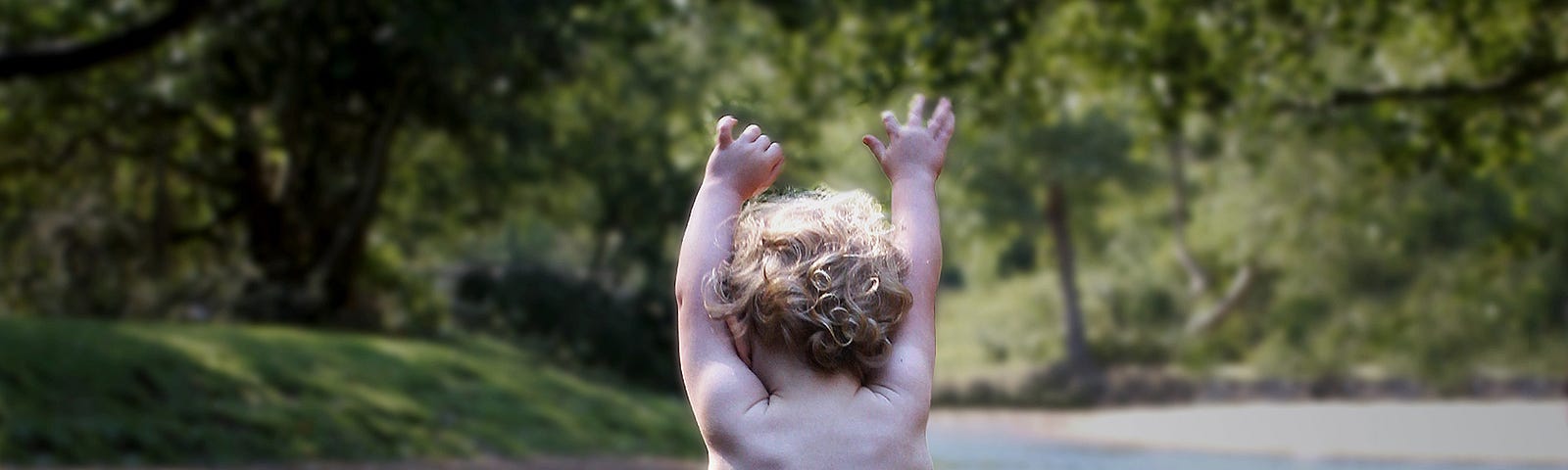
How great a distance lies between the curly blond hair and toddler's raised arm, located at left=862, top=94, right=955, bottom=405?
0.08ft

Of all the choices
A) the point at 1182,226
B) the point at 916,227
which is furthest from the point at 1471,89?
the point at 1182,226

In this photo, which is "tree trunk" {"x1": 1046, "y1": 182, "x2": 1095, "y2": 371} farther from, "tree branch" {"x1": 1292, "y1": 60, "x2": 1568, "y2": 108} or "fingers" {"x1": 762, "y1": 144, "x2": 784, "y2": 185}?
"fingers" {"x1": 762, "y1": 144, "x2": 784, "y2": 185}

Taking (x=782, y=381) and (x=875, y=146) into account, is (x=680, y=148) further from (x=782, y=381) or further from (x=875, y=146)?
(x=782, y=381)

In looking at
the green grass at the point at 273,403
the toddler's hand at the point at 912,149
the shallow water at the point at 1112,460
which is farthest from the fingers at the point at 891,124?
the shallow water at the point at 1112,460

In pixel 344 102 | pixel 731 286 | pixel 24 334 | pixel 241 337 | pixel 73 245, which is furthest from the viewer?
pixel 344 102

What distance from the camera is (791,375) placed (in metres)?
1.82

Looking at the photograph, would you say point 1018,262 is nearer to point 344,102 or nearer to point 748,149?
point 344,102

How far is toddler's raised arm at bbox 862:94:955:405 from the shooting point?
6.06 feet

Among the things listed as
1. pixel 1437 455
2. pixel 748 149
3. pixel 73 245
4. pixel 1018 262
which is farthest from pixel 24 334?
pixel 1018 262

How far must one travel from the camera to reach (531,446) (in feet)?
42.4

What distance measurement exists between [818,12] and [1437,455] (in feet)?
33.0

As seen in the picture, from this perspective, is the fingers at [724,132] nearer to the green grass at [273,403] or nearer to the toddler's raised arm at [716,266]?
the toddler's raised arm at [716,266]

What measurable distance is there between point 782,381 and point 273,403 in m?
11.2

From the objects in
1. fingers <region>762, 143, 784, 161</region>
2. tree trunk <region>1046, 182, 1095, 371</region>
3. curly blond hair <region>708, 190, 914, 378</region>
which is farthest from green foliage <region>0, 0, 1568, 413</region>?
curly blond hair <region>708, 190, 914, 378</region>
